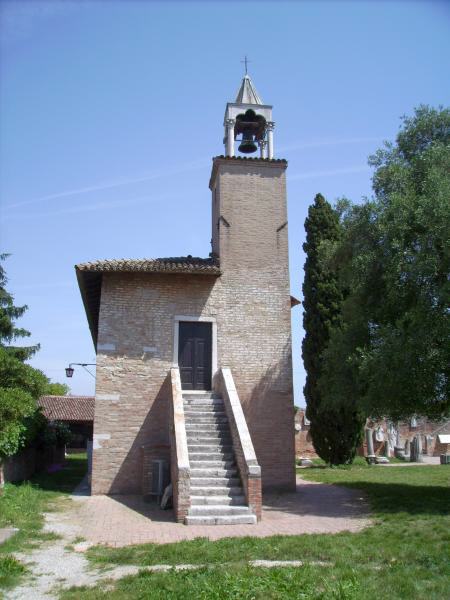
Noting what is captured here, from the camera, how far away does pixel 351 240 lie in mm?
13539

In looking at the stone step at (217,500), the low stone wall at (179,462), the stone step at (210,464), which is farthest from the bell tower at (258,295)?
the stone step at (217,500)

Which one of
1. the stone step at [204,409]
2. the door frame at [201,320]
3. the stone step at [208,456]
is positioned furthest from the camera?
the door frame at [201,320]

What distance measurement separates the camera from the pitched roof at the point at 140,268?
45.8 ft

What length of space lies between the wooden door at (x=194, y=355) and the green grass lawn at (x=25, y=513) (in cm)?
419

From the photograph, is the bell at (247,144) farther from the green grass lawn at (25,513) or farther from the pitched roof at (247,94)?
the green grass lawn at (25,513)

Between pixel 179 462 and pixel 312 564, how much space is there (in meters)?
4.33

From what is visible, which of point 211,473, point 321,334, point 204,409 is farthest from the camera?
point 321,334

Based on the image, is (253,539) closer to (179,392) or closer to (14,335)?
(179,392)

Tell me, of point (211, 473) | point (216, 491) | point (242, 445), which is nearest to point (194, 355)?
point (242, 445)

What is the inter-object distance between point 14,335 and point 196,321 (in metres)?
12.0

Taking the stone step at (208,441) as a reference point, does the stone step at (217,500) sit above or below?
below

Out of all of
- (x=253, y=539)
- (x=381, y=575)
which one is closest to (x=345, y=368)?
(x=253, y=539)

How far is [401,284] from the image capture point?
38.5 feet

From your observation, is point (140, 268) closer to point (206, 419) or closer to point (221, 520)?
point (206, 419)
